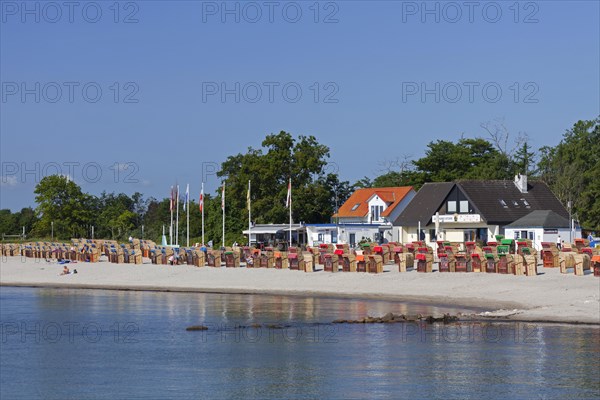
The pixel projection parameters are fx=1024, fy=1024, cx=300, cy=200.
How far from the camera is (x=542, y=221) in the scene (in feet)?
210

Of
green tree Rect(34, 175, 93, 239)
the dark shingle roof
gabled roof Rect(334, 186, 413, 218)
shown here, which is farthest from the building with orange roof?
green tree Rect(34, 175, 93, 239)

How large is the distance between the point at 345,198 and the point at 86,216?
2668 centimetres

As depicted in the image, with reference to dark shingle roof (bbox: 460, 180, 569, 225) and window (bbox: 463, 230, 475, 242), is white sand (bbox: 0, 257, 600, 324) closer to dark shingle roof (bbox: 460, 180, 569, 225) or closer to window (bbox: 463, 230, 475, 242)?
window (bbox: 463, 230, 475, 242)

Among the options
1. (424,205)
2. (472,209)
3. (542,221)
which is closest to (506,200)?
(472,209)

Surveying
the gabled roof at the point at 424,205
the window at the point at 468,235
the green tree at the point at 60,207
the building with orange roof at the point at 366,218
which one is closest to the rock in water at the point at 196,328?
the window at the point at 468,235

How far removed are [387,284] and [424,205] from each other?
30976mm

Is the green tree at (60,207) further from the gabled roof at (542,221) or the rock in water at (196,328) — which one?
the rock in water at (196,328)

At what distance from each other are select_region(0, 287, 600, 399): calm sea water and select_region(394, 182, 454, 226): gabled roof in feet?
113

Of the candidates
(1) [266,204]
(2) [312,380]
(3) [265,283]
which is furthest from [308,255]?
(1) [266,204]

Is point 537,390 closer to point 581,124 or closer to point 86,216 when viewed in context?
point 581,124

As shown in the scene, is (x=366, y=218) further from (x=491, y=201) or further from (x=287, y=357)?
(x=287, y=357)

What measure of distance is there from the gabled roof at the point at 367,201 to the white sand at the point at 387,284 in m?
25.5

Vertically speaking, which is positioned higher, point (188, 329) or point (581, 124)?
point (581, 124)

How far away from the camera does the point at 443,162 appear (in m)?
91.8
